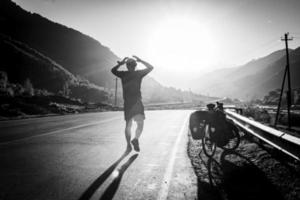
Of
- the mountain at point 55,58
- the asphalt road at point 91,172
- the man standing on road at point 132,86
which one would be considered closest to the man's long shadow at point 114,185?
the asphalt road at point 91,172

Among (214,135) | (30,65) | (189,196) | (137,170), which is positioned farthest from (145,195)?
(30,65)

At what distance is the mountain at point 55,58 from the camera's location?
76.8 meters

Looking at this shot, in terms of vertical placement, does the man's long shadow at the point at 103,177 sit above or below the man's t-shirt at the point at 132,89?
below

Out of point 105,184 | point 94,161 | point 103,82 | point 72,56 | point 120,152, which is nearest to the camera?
point 105,184

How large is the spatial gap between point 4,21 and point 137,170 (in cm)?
13978

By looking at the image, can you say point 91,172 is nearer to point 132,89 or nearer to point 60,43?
point 132,89

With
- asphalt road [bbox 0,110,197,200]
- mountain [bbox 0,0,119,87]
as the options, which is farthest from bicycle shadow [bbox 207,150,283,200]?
mountain [bbox 0,0,119,87]

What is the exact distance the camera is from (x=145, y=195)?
3309mm

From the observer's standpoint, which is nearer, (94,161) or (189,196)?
(189,196)

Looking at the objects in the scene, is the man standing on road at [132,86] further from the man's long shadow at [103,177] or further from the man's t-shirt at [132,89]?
the man's long shadow at [103,177]

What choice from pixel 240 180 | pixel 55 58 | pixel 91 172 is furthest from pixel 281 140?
pixel 55 58

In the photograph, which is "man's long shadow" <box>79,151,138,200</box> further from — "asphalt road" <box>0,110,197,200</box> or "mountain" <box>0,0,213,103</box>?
"mountain" <box>0,0,213,103</box>

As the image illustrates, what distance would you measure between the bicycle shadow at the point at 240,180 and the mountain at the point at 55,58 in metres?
76.8

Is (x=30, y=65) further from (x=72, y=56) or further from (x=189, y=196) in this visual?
(x=189, y=196)
